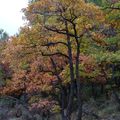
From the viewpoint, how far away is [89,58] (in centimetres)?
2150

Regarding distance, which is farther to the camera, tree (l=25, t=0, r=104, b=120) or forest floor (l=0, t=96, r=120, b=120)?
forest floor (l=0, t=96, r=120, b=120)

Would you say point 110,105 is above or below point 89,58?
below

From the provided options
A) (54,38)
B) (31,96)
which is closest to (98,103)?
(31,96)

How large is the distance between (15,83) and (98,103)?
7.84 metres

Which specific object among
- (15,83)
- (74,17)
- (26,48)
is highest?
(74,17)

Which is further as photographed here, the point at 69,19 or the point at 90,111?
the point at 90,111

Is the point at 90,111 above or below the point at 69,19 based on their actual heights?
below

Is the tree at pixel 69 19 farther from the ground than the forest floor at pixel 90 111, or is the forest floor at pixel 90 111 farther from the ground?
the tree at pixel 69 19

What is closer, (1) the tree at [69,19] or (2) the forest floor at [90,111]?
(1) the tree at [69,19]

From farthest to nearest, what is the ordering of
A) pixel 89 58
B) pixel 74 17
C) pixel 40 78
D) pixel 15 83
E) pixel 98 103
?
pixel 98 103
pixel 15 83
pixel 40 78
pixel 89 58
pixel 74 17

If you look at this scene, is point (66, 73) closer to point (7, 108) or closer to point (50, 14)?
point (50, 14)

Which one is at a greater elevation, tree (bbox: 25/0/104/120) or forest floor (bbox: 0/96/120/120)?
tree (bbox: 25/0/104/120)

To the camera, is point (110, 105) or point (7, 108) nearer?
point (110, 105)

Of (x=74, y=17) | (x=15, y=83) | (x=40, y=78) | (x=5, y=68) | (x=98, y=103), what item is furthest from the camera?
(x=5, y=68)
